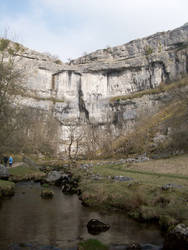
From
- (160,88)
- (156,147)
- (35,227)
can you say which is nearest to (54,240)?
(35,227)

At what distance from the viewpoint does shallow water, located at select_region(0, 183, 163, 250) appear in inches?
265

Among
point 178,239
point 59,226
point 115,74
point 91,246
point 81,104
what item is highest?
point 115,74

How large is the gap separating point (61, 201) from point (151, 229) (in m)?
5.85

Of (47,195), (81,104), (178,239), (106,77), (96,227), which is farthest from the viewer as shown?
(106,77)

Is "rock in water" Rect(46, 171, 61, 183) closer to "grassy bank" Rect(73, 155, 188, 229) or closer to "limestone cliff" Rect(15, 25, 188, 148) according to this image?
"grassy bank" Rect(73, 155, 188, 229)

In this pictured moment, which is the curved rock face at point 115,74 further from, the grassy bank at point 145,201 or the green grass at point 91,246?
the green grass at point 91,246

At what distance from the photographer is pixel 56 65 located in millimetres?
69188

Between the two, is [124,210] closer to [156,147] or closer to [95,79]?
[156,147]

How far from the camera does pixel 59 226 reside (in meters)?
7.93

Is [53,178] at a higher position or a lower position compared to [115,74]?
lower

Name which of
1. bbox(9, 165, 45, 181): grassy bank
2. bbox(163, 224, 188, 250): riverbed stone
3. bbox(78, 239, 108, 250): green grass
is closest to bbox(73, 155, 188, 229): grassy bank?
bbox(163, 224, 188, 250): riverbed stone

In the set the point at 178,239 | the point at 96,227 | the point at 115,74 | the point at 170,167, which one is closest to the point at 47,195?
the point at 96,227

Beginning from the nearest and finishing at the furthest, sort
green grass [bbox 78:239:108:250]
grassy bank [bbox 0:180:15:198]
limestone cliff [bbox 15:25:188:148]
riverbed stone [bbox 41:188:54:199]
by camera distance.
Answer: green grass [bbox 78:239:108:250]
riverbed stone [bbox 41:188:54:199]
grassy bank [bbox 0:180:15:198]
limestone cliff [bbox 15:25:188:148]

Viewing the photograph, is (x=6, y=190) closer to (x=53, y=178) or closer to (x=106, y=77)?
(x=53, y=178)
